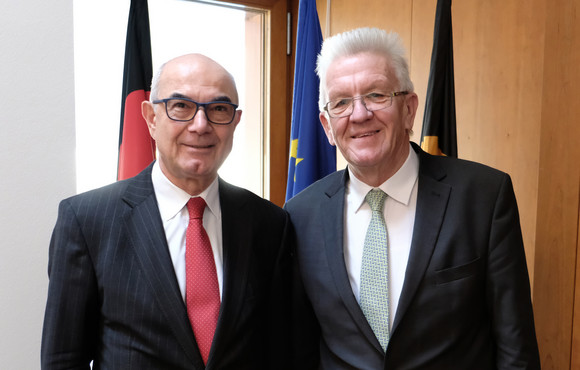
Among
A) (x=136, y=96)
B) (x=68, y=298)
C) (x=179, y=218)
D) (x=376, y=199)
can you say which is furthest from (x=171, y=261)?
(x=136, y=96)

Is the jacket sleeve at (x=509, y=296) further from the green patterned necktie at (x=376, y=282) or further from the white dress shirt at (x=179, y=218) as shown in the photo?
the white dress shirt at (x=179, y=218)

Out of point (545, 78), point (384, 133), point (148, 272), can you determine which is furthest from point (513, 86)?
point (148, 272)

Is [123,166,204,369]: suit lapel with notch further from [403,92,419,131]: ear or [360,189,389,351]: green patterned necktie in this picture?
[403,92,419,131]: ear

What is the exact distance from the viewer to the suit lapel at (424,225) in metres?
1.27

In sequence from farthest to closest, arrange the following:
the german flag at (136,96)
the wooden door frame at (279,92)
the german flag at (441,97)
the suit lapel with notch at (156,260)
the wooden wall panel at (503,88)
Result: 1. the wooden door frame at (279,92)
2. the german flag at (136,96)
3. the german flag at (441,97)
4. the wooden wall panel at (503,88)
5. the suit lapel with notch at (156,260)

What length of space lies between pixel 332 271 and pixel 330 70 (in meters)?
0.64

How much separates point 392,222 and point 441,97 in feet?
3.15

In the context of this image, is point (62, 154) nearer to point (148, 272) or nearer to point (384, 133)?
point (148, 272)

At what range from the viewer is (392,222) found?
140 cm

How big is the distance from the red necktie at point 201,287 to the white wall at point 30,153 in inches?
18.3

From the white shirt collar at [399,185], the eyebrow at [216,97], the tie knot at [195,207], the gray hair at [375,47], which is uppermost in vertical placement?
the gray hair at [375,47]

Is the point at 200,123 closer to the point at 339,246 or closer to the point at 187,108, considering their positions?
the point at 187,108


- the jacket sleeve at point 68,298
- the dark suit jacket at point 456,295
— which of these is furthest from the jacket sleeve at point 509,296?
the jacket sleeve at point 68,298

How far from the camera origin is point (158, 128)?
4.49ft
